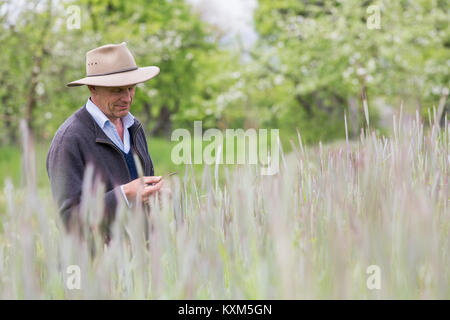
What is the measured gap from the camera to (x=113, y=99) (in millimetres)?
3176

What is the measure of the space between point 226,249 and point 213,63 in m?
28.4

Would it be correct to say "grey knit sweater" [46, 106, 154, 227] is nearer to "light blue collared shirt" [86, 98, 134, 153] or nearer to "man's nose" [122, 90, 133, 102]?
"light blue collared shirt" [86, 98, 134, 153]

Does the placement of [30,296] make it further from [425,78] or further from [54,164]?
[425,78]

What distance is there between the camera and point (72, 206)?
107 inches

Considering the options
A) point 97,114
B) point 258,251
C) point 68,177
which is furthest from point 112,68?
point 258,251

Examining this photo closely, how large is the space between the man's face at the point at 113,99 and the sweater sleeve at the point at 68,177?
374 millimetres

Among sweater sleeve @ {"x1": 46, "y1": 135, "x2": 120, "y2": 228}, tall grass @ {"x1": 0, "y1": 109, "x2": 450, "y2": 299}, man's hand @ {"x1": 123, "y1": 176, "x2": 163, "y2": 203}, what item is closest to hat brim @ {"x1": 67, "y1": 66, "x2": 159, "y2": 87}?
sweater sleeve @ {"x1": 46, "y1": 135, "x2": 120, "y2": 228}

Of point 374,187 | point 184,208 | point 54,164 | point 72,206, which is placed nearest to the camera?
point 374,187

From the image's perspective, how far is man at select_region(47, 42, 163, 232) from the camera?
2766mm

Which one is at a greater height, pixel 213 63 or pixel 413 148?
pixel 213 63

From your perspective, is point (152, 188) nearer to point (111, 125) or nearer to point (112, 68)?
point (111, 125)

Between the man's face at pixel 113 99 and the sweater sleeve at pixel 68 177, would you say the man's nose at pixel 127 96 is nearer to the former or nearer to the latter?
the man's face at pixel 113 99

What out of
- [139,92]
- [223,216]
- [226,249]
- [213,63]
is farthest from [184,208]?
[213,63]

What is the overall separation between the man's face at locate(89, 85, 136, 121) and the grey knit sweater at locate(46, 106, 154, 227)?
12cm
